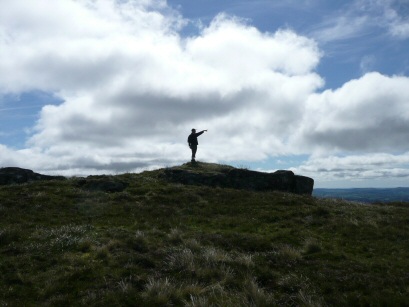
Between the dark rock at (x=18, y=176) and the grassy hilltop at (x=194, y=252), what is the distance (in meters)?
6.22

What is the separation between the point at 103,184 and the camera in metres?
29.8

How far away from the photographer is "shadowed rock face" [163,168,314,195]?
33.4 meters

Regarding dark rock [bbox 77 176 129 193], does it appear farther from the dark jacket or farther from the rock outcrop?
the dark jacket

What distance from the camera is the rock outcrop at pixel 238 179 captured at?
3341 cm

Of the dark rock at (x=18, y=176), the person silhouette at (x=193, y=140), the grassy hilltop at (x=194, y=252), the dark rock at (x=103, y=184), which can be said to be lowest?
the grassy hilltop at (x=194, y=252)

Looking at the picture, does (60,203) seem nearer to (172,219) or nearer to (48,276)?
(172,219)

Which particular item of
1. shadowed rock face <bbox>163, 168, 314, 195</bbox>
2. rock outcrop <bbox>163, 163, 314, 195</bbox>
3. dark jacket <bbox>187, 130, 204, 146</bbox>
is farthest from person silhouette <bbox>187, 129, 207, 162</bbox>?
shadowed rock face <bbox>163, 168, 314, 195</bbox>

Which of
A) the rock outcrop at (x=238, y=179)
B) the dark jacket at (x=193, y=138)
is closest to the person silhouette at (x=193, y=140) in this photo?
the dark jacket at (x=193, y=138)

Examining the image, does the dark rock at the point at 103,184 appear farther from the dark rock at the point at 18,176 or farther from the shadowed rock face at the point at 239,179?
the shadowed rock face at the point at 239,179

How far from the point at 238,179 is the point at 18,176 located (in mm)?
19557

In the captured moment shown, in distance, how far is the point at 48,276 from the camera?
37.8 feet

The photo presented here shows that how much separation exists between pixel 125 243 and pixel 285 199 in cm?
1563

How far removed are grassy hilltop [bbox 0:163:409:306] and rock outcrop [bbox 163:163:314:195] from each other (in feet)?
21.2

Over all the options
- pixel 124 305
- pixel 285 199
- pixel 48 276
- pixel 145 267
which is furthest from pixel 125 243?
pixel 285 199
